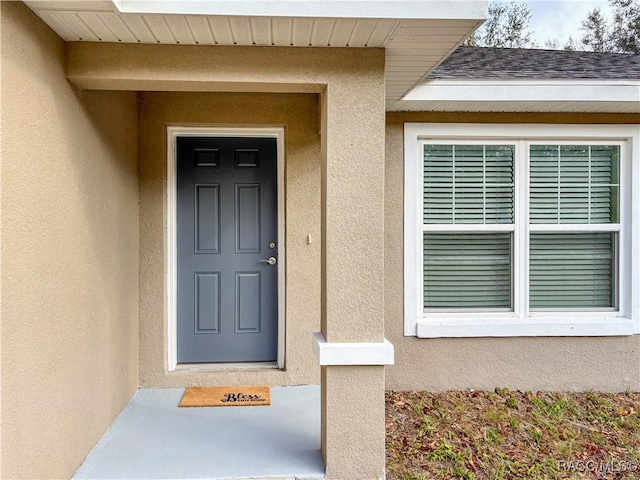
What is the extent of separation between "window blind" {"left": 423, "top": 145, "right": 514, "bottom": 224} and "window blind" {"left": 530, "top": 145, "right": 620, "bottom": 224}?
1.07ft

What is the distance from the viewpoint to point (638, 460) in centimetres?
306

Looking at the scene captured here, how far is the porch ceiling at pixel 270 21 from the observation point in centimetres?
213

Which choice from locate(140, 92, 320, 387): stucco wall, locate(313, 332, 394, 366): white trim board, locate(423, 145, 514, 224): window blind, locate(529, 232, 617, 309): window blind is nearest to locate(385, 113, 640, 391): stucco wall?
locate(423, 145, 514, 224): window blind

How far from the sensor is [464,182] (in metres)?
4.14

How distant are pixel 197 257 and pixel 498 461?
290 centimetres

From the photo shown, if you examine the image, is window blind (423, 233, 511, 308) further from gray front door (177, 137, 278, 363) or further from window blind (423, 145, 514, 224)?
gray front door (177, 137, 278, 363)

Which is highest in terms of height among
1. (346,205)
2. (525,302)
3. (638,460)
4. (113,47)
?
(113,47)

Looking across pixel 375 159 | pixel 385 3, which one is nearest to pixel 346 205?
pixel 375 159

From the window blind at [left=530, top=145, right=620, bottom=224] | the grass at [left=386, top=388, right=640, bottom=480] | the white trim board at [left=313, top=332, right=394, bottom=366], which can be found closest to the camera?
the white trim board at [left=313, top=332, right=394, bottom=366]

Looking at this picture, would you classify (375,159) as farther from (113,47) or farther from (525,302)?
(525,302)

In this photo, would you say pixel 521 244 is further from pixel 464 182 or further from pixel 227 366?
pixel 227 366

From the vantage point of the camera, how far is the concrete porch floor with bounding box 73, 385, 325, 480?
2555mm

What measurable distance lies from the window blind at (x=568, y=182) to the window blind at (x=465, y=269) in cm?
50

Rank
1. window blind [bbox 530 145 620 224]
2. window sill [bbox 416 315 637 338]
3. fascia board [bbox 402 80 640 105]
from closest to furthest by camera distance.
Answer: fascia board [bbox 402 80 640 105] < window sill [bbox 416 315 637 338] < window blind [bbox 530 145 620 224]
